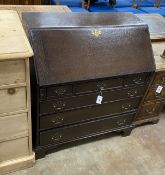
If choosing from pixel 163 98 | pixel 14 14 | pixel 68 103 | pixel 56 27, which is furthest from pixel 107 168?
pixel 14 14

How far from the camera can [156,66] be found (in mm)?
1767

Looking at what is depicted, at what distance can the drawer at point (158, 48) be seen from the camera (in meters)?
1.95

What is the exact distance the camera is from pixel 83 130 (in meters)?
1.84

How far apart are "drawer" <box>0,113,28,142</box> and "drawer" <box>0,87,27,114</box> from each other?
7cm

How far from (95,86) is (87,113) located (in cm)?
28

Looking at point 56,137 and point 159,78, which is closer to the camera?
point 56,137

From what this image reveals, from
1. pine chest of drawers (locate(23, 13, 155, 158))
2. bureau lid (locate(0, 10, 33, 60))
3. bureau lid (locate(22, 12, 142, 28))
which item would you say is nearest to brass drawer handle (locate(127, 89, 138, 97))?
pine chest of drawers (locate(23, 13, 155, 158))

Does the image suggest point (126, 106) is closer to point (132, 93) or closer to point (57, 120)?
point (132, 93)

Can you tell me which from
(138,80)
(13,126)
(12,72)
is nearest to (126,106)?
(138,80)

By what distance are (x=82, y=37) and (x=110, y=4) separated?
2.71 meters

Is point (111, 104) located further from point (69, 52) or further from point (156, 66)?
point (69, 52)

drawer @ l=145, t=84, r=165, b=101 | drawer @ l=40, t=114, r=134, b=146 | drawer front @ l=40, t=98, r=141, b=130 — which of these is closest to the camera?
drawer front @ l=40, t=98, r=141, b=130

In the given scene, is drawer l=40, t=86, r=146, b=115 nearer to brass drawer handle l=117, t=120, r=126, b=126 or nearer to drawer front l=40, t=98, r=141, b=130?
drawer front l=40, t=98, r=141, b=130

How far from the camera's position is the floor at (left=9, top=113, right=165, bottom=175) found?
179 centimetres
